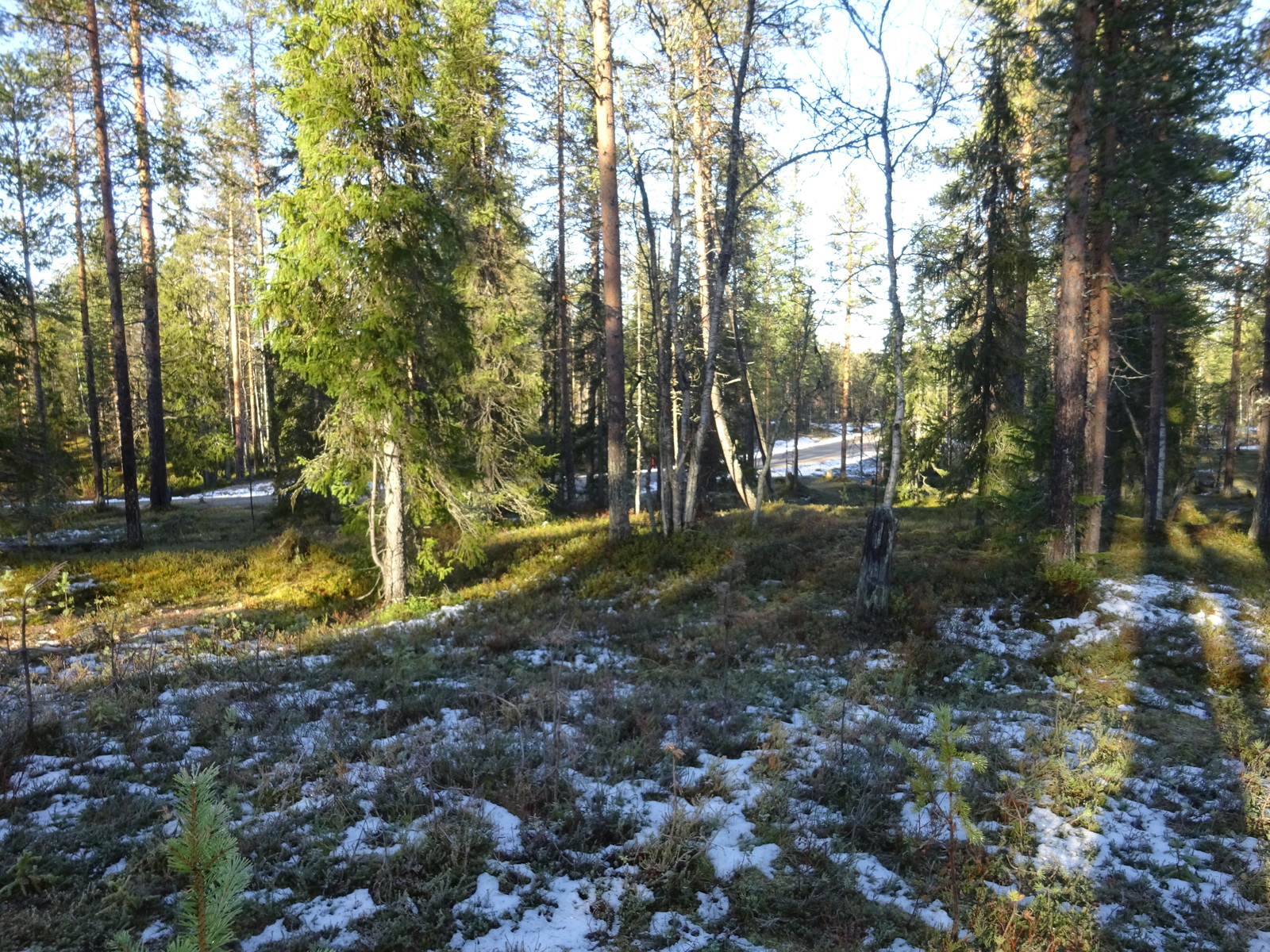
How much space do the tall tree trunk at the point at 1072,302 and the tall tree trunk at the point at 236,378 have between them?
30829 mm

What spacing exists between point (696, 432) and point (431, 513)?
553cm

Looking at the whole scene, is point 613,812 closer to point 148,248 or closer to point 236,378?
point 148,248

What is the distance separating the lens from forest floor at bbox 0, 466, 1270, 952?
3811mm

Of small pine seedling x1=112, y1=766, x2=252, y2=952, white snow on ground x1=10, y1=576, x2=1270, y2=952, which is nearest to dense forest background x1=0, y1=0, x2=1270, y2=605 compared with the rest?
white snow on ground x1=10, y1=576, x2=1270, y2=952

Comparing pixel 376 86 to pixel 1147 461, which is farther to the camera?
pixel 1147 461

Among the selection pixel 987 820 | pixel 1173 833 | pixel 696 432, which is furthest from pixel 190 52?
pixel 1173 833

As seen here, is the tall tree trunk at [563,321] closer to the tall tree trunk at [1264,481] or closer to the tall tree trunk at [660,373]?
the tall tree trunk at [660,373]

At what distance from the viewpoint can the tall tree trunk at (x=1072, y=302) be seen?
1027cm

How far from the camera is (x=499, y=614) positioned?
1059cm

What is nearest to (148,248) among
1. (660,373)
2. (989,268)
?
(660,373)

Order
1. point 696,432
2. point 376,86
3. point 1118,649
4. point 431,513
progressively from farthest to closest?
point 696,432
point 431,513
point 376,86
point 1118,649

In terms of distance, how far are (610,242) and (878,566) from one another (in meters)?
8.15

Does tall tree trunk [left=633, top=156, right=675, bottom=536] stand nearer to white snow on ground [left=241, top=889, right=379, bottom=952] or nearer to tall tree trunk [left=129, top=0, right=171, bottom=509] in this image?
white snow on ground [left=241, top=889, right=379, bottom=952]

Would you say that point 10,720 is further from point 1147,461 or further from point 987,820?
point 1147,461
